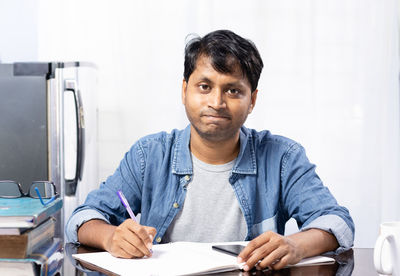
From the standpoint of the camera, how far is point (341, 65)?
2.65 metres

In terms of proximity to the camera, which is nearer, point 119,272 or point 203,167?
point 119,272

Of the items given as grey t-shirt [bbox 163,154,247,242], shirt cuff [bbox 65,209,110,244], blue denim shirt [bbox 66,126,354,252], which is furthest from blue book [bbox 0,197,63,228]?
grey t-shirt [bbox 163,154,247,242]

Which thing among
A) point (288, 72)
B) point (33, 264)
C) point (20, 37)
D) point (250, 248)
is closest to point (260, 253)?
point (250, 248)

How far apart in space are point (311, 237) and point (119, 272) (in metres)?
0.44

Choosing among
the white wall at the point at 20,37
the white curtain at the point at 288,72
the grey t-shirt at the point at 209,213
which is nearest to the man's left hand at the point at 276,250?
the grey t-shirt at the point at 209,213

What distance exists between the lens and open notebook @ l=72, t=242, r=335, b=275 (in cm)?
93

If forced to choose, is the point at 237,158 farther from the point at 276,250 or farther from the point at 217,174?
the point at 276,250

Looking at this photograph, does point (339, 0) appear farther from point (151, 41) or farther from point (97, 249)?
point (97, 249)

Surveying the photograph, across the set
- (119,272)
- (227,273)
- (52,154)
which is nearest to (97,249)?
(119,272)

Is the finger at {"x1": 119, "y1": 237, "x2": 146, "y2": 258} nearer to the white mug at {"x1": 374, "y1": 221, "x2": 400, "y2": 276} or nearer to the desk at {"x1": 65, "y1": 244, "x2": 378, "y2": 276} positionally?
the desk at {"x1": 65, "y1": 244, "x2": 378, "y2": 276}

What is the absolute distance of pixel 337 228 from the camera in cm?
123

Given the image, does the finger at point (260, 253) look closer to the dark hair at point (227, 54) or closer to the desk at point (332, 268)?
the desk at point (332, 268)

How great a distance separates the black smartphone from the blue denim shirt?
1.05 feet

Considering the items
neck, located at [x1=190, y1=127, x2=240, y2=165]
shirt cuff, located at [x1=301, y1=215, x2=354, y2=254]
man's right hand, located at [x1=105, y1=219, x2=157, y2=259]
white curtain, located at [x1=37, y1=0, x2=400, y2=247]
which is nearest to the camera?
man's right hand, located at [x1=105, y1=219, x2=157, y2=259]
